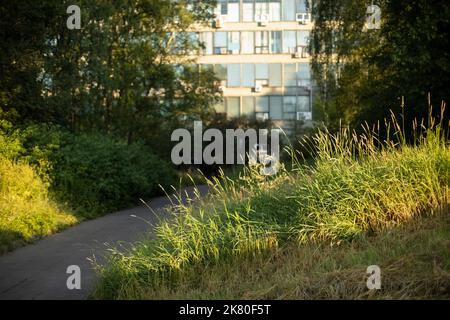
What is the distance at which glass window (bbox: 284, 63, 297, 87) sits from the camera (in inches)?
2247

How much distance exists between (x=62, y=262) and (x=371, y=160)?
463cm

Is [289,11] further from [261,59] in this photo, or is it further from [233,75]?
[233,75]

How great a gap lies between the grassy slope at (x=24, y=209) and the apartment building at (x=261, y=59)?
4291cm

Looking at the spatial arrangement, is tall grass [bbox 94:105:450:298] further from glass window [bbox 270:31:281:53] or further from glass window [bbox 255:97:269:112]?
glass window [bbox 270:31:281:53]

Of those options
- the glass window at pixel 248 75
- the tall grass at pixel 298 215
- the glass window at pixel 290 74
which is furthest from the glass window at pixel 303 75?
the tall grass at pixel 298 215

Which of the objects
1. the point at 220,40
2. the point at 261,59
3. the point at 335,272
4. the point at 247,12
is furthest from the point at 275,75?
the point at 335,272

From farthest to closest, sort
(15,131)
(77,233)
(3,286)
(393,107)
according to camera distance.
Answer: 1. (393,107)
2. (15,131)
3. (77,233)
4. (3,286)

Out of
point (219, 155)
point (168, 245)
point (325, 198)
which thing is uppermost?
point (325, 198)

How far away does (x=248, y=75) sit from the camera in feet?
188

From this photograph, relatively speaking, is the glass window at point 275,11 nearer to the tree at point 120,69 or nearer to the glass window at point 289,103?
the glass window at point 289,103

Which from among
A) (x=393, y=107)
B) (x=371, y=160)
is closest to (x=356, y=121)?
(x=393, y=107)

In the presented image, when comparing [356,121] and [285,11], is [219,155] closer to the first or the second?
[356,121]

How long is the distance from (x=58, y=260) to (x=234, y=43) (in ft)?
161

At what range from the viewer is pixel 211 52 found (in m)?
56.8
